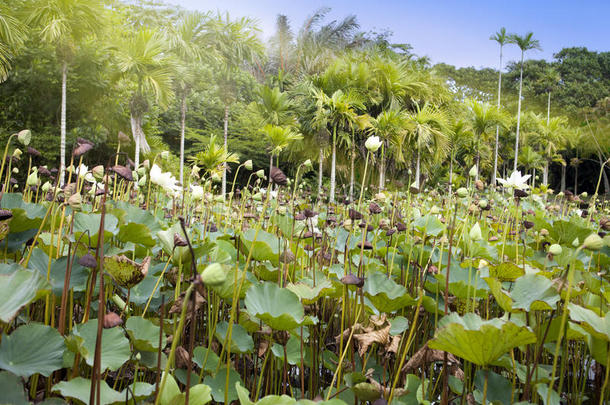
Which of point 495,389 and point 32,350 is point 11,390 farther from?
point 495,389

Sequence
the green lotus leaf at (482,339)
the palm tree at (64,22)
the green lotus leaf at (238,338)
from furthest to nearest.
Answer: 1. the palm tree at (64,22)
2. the green lotus leaf at (238,338)
3. the green lotus leaf at (482,339)

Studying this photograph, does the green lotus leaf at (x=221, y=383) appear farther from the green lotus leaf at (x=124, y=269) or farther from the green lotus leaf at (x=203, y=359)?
the green lotus leaf at (x=124, y=269)

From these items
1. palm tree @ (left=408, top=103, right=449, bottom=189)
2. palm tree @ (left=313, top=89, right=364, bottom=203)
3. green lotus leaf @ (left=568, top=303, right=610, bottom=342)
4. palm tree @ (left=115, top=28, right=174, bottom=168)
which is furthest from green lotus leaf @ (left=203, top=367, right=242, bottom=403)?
palm tree @ (left=408, top=103, right=449, bottom=189)

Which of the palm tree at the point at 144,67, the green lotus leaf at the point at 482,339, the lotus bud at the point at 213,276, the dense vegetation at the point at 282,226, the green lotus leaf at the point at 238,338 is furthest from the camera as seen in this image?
the palm tree at the point at 144,67

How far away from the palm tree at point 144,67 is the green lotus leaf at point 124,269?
7262 mm

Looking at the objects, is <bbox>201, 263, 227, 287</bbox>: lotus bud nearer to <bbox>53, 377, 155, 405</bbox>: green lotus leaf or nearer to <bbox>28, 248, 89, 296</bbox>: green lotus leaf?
<bbox>53, 377, 155, 405</bbox>: green lotus leaf

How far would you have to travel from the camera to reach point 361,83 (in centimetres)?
1016

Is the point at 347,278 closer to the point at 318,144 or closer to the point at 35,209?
the point at 35,209

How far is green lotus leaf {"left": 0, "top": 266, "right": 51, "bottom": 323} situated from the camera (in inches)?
17.7

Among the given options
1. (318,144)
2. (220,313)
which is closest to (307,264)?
(220,313)

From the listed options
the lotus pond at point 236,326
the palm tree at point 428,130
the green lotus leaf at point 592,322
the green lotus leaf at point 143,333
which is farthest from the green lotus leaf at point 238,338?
the palm tree at point 428,130

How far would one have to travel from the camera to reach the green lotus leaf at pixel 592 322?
582mm

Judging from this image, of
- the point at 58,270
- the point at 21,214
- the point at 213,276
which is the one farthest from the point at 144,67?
the point at 213,276

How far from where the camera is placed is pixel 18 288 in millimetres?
476
